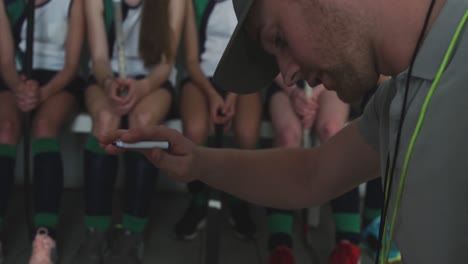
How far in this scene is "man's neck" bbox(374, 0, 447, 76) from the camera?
641 millimetres

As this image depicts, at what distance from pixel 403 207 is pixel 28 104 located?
1314 mm

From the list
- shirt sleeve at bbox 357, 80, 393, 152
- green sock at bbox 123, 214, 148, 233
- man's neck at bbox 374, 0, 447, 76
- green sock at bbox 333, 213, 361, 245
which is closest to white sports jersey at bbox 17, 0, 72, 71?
green sock at bbox 123, 214, 148, 233

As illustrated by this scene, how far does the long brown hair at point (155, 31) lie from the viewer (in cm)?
181

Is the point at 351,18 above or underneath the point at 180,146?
above

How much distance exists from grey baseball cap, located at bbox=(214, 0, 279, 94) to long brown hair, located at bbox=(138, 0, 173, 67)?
100 cm

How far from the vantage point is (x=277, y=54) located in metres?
0.77

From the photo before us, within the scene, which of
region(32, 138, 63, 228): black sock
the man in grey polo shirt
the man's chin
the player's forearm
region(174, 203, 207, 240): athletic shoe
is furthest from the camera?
region(174, 203, 207, 240): athletic shoe

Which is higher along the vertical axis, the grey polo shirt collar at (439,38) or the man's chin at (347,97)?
the grey polo shirt collar at (439,38)

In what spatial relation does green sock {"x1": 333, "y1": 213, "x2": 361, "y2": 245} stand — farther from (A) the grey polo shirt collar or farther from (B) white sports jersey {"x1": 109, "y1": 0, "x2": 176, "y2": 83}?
(A) the grey polo shirt collar

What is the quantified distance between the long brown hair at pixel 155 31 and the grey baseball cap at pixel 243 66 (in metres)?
1.00

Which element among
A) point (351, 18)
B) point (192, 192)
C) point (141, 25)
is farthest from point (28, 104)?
point (351, 18)

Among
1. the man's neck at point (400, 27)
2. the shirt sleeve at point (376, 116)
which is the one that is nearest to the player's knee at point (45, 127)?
the shirt sleeve at point (376, 116)

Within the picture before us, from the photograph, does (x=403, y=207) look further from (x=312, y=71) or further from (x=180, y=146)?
(x=180, y=146)

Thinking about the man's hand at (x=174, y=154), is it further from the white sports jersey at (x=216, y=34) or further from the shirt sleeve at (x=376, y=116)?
the white sports jersey at (x=216, y=34)
